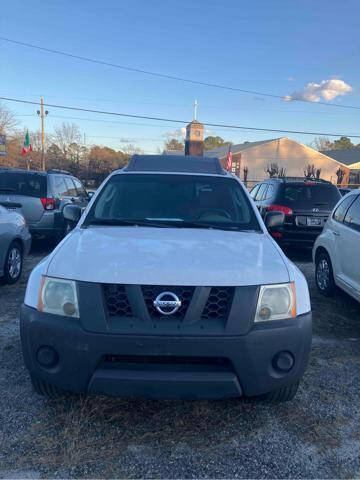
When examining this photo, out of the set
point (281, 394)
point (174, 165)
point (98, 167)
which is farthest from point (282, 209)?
point (98, 167)

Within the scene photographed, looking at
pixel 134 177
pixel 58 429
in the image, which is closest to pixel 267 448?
pixel 58 429

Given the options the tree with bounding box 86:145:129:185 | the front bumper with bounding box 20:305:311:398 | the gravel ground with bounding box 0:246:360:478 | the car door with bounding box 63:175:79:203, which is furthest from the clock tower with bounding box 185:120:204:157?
the front bumper with bounding box 20:305:311:398

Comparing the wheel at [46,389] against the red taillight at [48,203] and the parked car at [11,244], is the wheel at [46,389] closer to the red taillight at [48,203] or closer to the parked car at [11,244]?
the parked car at [11,244]

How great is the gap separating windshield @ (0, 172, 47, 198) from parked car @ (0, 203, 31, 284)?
2.22 m

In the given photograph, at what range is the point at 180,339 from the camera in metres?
2.39

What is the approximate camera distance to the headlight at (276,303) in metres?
2.51

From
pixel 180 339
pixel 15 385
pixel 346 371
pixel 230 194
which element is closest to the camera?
pixel 180 339

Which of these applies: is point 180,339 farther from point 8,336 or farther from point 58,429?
point 8,336

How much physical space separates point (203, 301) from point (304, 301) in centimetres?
73

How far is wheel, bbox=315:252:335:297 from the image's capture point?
5.87m

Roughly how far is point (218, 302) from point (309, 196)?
676cm

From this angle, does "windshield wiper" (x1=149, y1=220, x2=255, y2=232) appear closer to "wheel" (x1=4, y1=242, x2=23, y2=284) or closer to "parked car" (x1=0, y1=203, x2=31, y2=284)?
"parked car" (x1=0, y1=203, x2=31, y2=284)

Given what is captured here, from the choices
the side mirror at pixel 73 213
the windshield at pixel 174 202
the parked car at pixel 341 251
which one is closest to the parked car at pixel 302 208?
the parked car at pixel 341 251

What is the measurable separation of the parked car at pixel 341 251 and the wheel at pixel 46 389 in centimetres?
362
